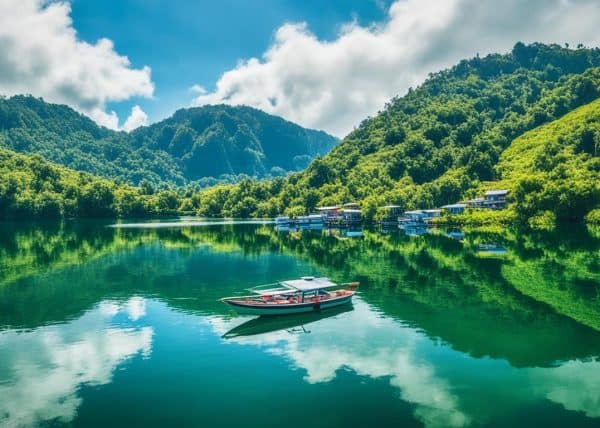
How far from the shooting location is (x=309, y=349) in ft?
96.3

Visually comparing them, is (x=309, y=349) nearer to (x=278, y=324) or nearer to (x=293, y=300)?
(x=278, y=324)

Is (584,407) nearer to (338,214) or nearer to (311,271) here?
(311,271)

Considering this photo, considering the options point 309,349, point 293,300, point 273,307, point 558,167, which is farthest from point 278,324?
point 558,167

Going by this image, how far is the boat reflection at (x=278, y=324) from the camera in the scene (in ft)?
109

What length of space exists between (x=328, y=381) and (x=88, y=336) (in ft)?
61.8

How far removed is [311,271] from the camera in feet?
190

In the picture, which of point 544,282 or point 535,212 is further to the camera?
point 535,212

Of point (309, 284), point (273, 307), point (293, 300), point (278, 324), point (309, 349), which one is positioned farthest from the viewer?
point (309, 284)

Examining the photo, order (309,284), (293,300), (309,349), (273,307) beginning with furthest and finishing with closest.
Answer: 1. (309,284)
2. (293,300)
3. (273,307)
4. (309,349)

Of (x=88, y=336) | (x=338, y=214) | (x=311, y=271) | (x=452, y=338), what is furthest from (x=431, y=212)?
(x=88, y=336)

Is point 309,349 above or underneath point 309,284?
underneath

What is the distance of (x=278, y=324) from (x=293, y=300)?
305cm

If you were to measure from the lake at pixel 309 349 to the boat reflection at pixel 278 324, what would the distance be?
22 cm

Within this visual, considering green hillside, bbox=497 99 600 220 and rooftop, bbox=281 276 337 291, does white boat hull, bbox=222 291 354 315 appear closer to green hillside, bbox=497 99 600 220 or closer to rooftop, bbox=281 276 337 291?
rooftop, bbox=281 276 337 291
